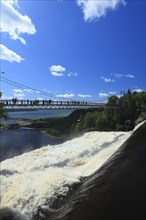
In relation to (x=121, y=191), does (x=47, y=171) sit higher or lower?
Answer: lower

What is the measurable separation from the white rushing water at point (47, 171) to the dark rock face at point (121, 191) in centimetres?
564

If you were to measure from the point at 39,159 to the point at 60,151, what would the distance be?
2.60m

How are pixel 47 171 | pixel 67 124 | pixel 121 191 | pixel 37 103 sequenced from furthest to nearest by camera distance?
pixel 67 124, pixel 37 103, pixel 47 171, pixel 121 191

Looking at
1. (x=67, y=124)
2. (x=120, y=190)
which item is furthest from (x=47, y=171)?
(x=67, y=124)

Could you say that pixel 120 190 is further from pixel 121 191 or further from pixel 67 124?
pixel 67 124

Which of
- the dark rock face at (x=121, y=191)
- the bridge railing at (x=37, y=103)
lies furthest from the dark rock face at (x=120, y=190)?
the bridge railing at (x=37, y=103)

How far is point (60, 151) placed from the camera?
108 ft

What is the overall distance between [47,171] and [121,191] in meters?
13.4

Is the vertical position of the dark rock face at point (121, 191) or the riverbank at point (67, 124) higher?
the dark rock face at point (121, 191)

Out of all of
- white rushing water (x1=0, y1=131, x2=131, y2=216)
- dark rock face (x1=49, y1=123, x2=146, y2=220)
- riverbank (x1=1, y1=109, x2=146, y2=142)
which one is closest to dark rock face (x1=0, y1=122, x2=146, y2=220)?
dark rock face (x1=49, y1=123, x2=146, y2=220)

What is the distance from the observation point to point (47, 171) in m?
→ 24.5

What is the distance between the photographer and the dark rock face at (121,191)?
36.2 feet

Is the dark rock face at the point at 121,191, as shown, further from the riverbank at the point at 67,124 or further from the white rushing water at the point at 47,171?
the riverbank at the point at 67,124

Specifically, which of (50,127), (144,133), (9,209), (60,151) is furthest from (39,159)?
(50,127)
